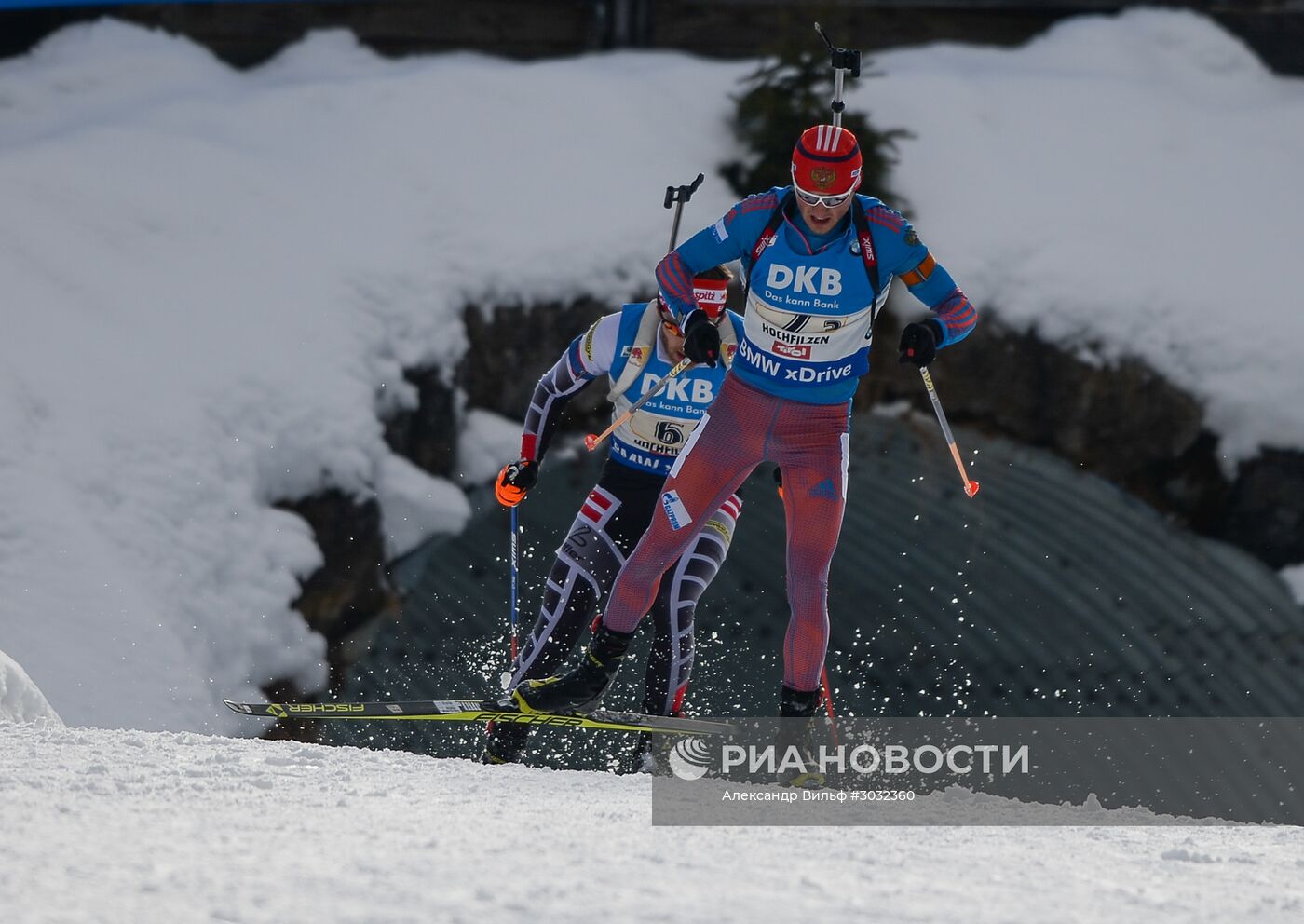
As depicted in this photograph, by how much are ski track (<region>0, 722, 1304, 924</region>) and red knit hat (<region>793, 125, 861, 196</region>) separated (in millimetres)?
2191

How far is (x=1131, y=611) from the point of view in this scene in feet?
33.4

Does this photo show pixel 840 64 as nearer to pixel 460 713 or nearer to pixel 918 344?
pixel 918 344

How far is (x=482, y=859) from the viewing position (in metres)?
3.47

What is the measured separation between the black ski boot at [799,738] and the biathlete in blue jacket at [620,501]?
3.31 ft

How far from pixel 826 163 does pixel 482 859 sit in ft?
9.16

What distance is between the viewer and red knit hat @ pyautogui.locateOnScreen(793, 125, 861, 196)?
516cm

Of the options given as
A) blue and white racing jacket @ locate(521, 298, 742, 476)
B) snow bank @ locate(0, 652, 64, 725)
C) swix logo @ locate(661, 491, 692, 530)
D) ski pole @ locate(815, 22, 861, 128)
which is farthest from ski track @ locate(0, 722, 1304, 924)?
ski pole @ locate(815, 22, 861, 128)

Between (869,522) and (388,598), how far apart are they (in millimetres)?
3429

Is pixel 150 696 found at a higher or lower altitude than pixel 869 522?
higher

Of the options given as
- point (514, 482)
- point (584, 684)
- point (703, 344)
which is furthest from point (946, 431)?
point (514, 482)

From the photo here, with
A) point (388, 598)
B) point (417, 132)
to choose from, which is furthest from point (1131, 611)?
point (417, 132)

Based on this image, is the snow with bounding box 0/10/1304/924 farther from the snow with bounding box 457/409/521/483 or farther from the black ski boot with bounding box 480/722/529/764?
the black ski boot with bounding box 480/722/529/764

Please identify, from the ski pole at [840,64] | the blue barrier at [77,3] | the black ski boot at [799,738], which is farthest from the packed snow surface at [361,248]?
the ski pole at [840,64]

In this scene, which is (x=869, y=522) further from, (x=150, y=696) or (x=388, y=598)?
(x=150, y=696)
